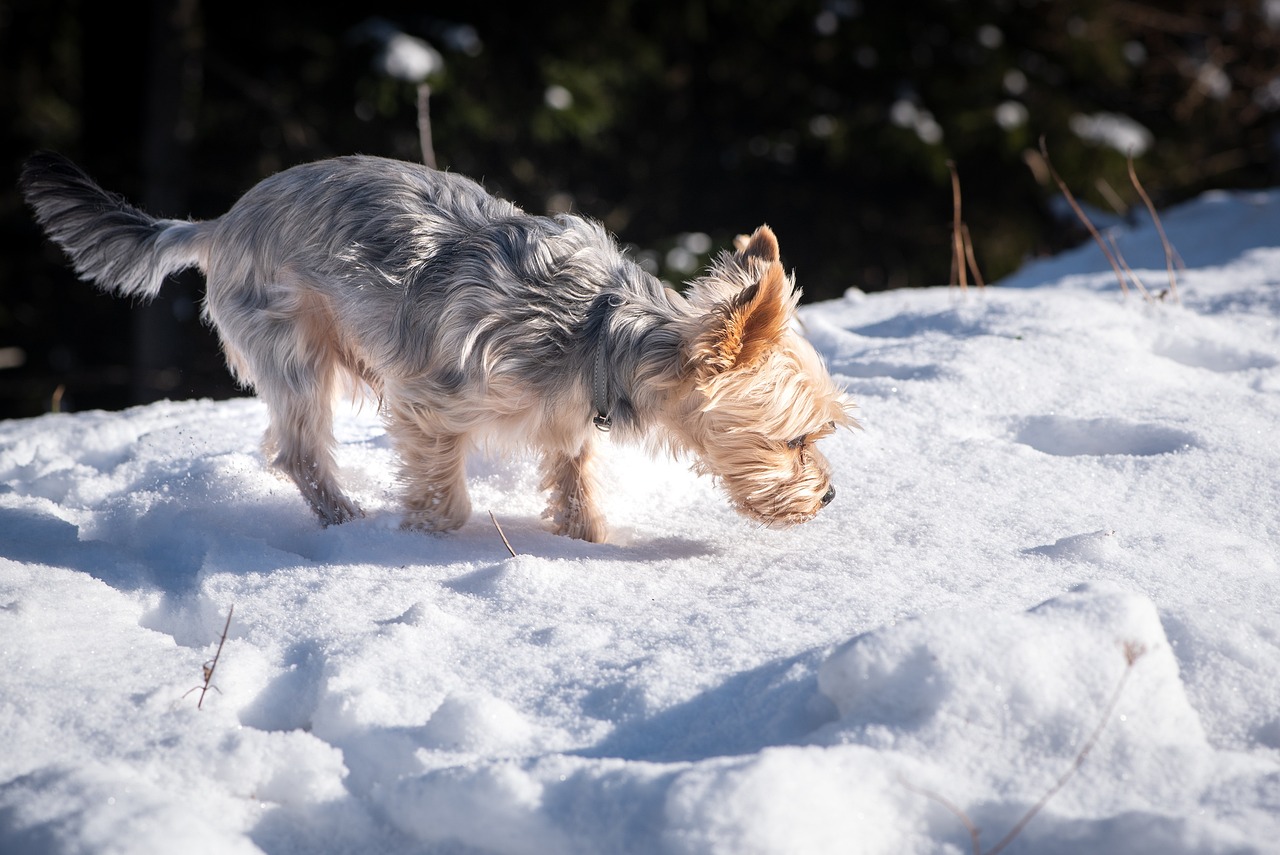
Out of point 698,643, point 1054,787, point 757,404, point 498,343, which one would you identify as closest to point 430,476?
point 498,343

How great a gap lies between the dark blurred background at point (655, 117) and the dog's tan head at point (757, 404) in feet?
23.0

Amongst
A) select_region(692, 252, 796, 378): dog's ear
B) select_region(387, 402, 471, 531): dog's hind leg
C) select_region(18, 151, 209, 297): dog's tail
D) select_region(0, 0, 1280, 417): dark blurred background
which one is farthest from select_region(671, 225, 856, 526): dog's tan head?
select_region(0, 0, 1280, 417): dark blurred background

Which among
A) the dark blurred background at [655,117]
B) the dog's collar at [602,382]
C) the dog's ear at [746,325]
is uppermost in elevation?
Answer: the dog's ear at [746,325]

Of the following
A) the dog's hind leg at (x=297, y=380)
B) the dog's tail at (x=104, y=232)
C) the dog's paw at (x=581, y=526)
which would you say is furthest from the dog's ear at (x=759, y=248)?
the dog's tail at (x=104, y=232)

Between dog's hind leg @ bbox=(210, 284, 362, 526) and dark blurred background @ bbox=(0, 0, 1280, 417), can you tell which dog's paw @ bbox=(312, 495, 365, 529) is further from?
dark blurred background @ bbox=(0, 0, 1280, 417)

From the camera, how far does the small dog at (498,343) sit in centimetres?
333

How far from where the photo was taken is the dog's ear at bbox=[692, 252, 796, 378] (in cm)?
308

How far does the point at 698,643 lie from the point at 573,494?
1128mm

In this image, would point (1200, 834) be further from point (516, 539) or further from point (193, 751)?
point (516, 539)

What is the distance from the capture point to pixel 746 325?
3160mm

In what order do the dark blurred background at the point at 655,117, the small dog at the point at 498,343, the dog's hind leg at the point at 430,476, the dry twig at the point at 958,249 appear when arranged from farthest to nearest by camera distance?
the dark blurred background at the point at 655,117
the dry twig at the point at 958,249
the dog's hind leg at the point at 430,476
the small dog at the point at 498,343

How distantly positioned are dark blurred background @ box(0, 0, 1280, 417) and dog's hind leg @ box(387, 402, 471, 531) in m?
6.74

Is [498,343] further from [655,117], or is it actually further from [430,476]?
[655,117]

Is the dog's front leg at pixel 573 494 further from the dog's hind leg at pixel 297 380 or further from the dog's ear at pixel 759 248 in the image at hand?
the dog's ear at pixel 759 248
